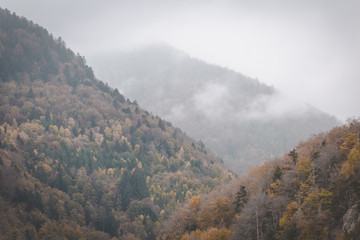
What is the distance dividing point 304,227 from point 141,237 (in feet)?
329

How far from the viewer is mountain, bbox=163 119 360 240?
54375mm

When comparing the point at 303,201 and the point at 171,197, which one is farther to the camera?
the point at 171,197

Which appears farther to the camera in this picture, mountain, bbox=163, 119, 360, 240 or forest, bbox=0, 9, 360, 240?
forest, bbox=0, 9, 360, 240

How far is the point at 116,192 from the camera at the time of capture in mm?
175750

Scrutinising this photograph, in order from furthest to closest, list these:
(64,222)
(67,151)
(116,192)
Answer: (67,151) → (116,192) → (64,222)

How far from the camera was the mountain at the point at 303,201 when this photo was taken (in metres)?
54.4

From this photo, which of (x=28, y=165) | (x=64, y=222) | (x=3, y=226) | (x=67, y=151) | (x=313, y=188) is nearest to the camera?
(x=313, y=188)

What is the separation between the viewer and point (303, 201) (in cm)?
6406

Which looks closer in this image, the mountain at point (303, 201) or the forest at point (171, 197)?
the mountain at point (303, 201)

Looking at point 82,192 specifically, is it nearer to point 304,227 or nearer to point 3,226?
point 3,226

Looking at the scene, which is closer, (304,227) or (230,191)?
(304,227)

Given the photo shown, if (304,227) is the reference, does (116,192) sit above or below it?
above

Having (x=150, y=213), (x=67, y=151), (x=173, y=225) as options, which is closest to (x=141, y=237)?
(x=150, y=213)

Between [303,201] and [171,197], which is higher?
[171,197]
